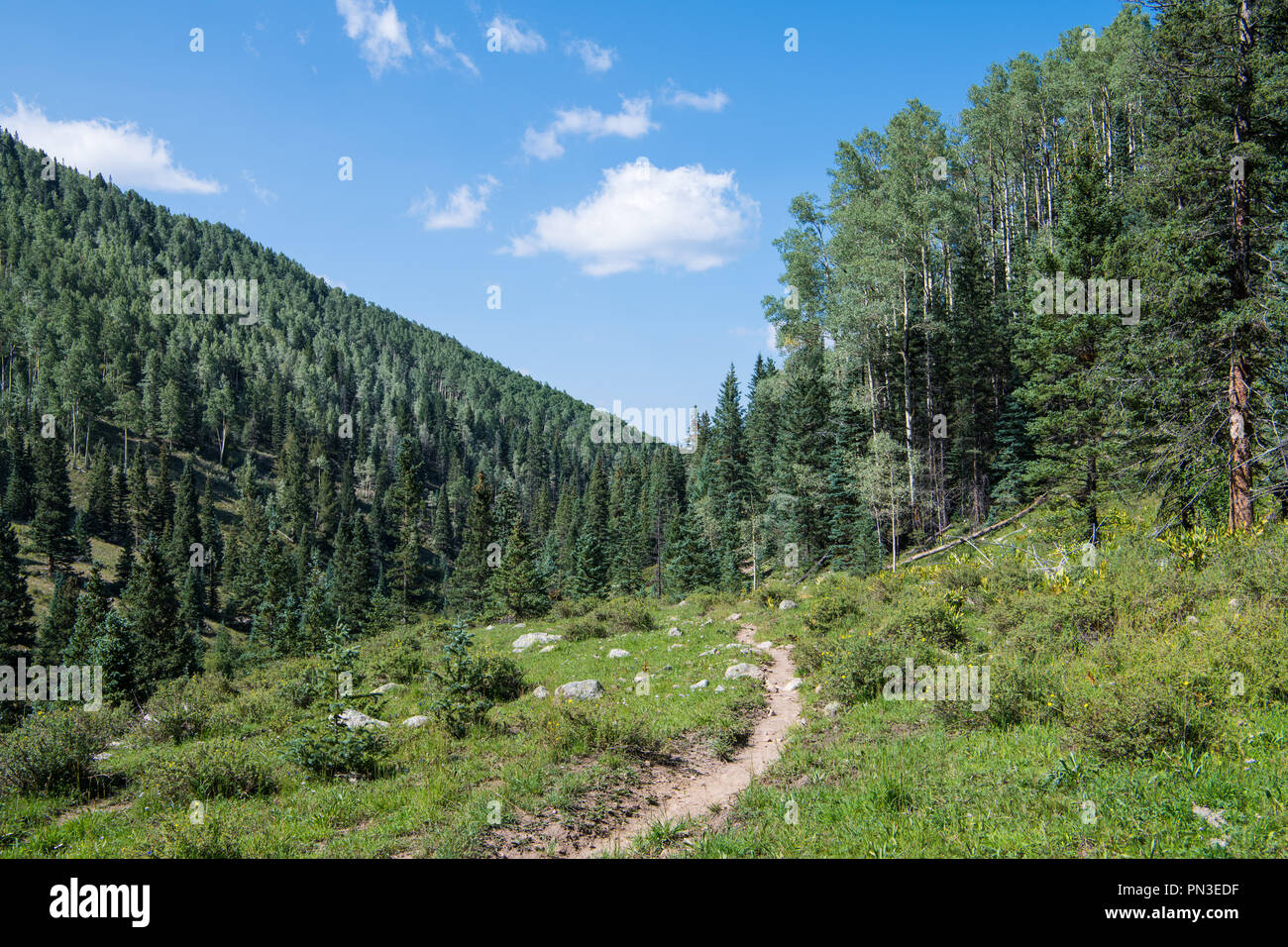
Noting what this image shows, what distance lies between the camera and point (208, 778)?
9.57 metres

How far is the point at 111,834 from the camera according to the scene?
27.2ft

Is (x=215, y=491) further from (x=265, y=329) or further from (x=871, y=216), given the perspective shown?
(x=871, y=216)

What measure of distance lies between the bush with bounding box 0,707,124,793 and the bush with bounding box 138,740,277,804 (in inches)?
52.1

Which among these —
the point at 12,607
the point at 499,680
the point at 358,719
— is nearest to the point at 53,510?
the point at 12,607

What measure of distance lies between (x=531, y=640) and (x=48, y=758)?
1573 cm

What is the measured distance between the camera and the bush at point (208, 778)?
943 centimetres

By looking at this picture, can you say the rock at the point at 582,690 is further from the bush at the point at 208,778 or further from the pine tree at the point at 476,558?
the pine tree at the point at 476,558

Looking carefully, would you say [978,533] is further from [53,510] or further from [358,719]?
[53,510]

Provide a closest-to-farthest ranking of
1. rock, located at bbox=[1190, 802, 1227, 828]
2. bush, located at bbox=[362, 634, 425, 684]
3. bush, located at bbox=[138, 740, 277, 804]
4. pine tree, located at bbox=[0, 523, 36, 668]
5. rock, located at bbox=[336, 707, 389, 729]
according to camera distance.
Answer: rock, located at bbox=[1190, 802, 1227, 828], bush, located at bbox=[138, 740, 277, 804], rock, located at bbox=[336, 707, 389, 729], bush, located at bbox=[362, 634, 425, 684], pine tree, located at bbox=[0, 523, 36, 668]

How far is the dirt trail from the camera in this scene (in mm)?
7883

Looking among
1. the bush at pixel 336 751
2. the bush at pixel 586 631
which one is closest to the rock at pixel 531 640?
the bush at pixel 586 631

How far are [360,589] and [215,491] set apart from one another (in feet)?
207

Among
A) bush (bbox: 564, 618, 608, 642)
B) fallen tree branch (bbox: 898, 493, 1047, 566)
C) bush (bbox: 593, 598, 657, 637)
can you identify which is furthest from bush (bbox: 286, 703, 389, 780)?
fallen tree branch (bbox: 898, 493, 1047, 566)

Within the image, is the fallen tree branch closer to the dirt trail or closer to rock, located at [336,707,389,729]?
the dirt trail
